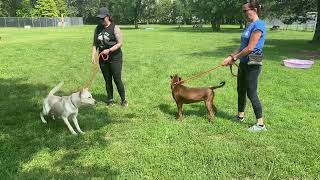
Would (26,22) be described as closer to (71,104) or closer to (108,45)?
(108,45)

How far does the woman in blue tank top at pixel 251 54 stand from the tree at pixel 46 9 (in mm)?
78191

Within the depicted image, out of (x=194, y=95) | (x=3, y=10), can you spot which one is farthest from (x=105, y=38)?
(x=3, y=10)

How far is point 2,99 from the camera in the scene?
31.8 feet

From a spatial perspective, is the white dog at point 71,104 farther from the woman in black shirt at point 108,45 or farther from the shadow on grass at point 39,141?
the woman in black shirt at point 108,45

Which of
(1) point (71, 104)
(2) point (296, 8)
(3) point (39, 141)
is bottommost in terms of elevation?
(3) point (39, 141)

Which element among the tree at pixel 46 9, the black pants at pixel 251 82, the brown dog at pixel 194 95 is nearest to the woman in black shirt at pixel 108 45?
the brown dog at pixel 194 95

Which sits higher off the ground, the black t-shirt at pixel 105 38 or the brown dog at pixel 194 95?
the black t-shirt at pixel 105 38

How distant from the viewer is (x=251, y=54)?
675cm

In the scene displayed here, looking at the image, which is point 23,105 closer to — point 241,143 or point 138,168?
point 138,168

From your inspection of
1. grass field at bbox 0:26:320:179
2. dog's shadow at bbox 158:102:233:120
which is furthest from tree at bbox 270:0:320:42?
dog's shadow at bbox 158:102:233:120

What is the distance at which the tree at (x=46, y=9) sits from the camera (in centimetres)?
8050

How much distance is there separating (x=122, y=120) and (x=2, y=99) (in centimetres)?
350

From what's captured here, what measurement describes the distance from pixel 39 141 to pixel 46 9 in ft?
259

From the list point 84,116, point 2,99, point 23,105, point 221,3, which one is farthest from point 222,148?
point 221,3
